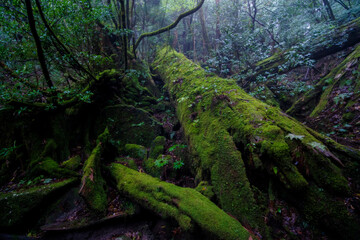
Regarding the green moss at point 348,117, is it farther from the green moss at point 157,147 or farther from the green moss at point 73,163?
the green moss at point 73,163

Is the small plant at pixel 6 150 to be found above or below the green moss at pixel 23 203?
above

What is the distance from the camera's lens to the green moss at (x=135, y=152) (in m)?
4.80

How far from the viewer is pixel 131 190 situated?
3.12m

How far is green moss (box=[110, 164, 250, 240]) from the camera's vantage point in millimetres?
2258

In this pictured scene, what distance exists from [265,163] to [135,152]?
3620 mm

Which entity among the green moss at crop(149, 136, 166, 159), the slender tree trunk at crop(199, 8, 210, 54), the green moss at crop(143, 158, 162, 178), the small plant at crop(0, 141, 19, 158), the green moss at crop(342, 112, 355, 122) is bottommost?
the green moss at crop(143, 158, 162, 178)

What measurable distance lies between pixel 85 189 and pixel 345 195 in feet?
13.6

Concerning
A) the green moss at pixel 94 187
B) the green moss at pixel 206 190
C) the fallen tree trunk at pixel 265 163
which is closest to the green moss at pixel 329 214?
the fallen tree trunk at pixel 265 163

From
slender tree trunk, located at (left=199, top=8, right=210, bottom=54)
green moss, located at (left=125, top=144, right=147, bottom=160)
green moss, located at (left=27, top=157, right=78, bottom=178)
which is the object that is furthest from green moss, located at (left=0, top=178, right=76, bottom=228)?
slender tree trunk, located at (left=199, top=8, right=210, bottom=54)

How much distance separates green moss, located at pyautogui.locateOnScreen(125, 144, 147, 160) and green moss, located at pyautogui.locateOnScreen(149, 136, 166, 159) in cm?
22

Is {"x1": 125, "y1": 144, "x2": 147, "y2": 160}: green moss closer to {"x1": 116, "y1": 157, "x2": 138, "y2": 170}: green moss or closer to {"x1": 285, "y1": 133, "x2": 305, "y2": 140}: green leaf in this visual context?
{"x1": 116, "y1": 157, "x2": 138, "y2": 170}: green moss

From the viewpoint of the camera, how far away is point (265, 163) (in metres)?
2.71

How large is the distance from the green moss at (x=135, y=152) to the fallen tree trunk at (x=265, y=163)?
155cm

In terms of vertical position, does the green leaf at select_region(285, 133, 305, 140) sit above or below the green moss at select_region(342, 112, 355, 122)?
above
